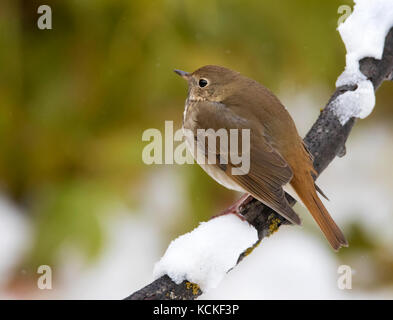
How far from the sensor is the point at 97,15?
Result: 3502 mm

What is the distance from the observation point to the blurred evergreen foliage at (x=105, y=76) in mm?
3488

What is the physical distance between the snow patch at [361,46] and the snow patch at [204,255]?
0.72m

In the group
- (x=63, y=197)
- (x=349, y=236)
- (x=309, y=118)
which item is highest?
(x=309, y=118)

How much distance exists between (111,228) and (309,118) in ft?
5.36

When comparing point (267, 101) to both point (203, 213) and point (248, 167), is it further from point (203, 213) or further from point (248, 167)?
point (203, 213)

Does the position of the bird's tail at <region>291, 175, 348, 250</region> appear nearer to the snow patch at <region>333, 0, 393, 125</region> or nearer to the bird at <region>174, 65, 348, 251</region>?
the bird at <region>174, 65, 348, 251</region>

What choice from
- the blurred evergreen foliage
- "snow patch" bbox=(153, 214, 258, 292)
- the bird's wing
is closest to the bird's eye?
the bird's wing

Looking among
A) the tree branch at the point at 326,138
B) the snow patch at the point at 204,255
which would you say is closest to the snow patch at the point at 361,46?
the tree branch at the point at 326,138

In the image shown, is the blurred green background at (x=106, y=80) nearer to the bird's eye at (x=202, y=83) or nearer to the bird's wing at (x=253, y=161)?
the bird's eye at (x=202, y=83)

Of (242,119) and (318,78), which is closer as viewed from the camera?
(242,119)

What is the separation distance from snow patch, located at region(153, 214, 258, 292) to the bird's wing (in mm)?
170
